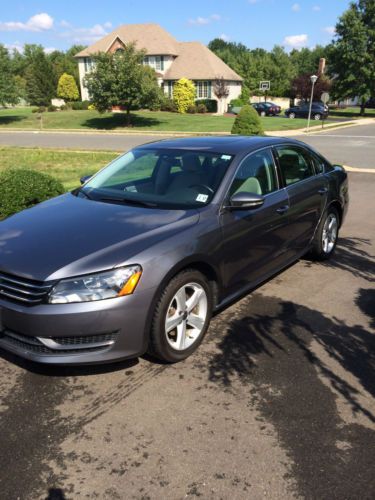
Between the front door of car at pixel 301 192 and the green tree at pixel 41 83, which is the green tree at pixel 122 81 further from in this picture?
the front door of car at pixel 301 192

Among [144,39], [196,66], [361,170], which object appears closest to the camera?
[361,170]

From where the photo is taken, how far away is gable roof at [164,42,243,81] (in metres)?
51.2

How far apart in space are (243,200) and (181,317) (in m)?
1.12

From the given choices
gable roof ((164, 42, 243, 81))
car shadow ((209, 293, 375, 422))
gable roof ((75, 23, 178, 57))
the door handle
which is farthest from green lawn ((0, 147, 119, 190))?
gable roof ((75, 23, 178, 57))

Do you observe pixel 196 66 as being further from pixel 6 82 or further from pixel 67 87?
pixel 6 82

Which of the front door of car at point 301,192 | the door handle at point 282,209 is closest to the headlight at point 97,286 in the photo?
the door handle at point 282,209

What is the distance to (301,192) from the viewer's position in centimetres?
496

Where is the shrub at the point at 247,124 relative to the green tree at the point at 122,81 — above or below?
below

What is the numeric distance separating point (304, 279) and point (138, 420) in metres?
3.04

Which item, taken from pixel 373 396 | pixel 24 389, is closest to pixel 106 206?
pixel 24 389

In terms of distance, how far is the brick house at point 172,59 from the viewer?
51656mm

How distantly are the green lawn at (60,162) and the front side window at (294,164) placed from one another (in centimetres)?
701

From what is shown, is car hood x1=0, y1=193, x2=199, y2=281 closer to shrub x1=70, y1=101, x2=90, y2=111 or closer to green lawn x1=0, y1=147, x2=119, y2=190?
green lawn x1=0, y1=147, x2=119, y2=190

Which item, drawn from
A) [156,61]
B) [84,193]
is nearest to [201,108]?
[156,61]
